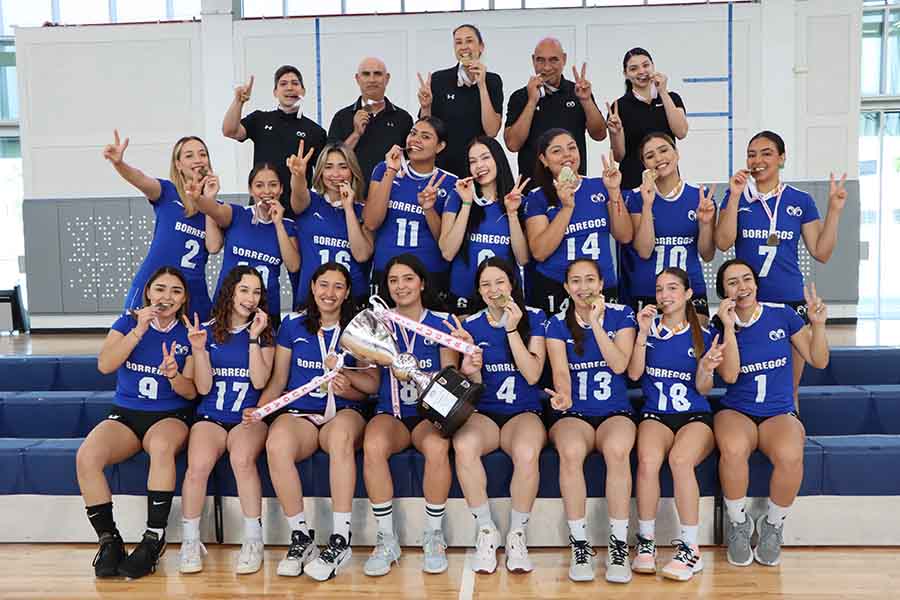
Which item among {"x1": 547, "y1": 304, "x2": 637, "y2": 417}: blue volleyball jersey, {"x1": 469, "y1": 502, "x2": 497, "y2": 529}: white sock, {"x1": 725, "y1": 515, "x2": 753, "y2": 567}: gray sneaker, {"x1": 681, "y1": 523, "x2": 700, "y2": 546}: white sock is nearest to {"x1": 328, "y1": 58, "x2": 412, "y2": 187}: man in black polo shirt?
{"x1": 547, "y1": 304, "x2": 637, "y2": 417}: blue volleyball jersey

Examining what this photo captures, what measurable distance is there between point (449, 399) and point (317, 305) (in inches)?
32.3

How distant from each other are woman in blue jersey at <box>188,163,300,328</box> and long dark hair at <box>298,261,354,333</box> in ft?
1.06

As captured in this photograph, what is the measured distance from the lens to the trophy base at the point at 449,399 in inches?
145

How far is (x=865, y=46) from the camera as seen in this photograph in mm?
10688

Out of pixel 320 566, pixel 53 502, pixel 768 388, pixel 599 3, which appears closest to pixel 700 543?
pixel 768 388

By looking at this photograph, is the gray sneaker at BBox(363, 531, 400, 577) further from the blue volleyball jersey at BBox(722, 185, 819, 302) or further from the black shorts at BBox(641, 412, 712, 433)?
the blue volleyball jersey at BBox(722, 185, 819, 302)

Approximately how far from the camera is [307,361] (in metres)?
4.04

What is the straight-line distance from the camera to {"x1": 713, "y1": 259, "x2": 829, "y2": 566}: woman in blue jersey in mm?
3699

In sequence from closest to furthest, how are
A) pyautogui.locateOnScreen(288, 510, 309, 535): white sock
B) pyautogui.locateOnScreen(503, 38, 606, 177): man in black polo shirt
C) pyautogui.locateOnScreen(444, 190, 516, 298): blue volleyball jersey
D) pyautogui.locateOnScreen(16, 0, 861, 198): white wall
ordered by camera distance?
pyautogui.locateOnScreen(288, 510, 309, 535): white sock, pyautogui.locateOnScreen(444, 190, 516, 298): blue volleyball jersey, pyautogui.locateOnScreen(503, 38, 606, 177): man in black polo shirt, pyautogui.locateOnScreen(16, 0, 861, 198): white wall

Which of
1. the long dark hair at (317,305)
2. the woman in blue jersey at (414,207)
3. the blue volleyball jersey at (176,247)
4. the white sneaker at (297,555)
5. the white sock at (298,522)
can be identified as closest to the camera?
the white sneaker at (297,555)

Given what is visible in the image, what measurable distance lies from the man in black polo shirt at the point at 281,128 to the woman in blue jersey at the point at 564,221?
4.82 feet

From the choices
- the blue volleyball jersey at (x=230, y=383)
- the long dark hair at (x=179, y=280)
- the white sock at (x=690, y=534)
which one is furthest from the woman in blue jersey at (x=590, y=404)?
the long dark hair at (x=179, y=280)

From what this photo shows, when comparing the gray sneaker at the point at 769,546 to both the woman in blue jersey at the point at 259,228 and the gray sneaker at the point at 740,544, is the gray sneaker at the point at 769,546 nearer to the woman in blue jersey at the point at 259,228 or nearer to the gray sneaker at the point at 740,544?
the gray sneaker at the point at 740,544

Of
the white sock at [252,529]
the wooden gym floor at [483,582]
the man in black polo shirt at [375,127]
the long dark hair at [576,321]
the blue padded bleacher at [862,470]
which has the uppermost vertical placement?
the man in black polo shirt at [375,127]
